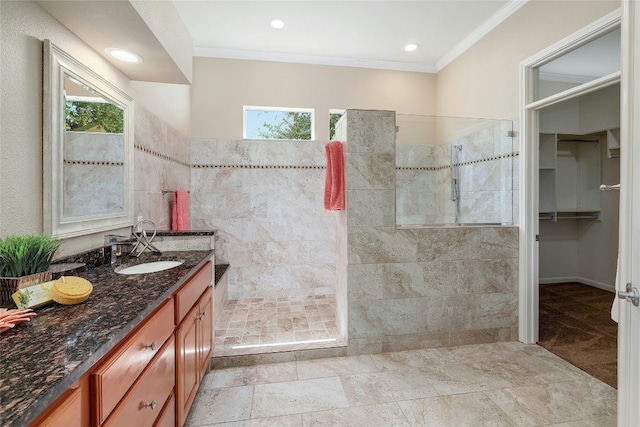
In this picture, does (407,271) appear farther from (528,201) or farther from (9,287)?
(9,287)

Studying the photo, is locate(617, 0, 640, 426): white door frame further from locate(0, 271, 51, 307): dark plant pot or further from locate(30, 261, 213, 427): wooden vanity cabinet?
locate(0, 271, 51, 307): dark plant pot

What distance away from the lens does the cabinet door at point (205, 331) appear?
1.71 m

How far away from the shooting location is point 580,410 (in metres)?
1.68

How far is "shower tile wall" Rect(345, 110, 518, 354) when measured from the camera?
89.8 inches

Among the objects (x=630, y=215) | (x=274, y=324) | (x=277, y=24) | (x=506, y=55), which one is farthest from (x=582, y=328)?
(x=277, y=24)

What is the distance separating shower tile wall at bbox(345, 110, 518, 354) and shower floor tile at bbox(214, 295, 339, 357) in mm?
467

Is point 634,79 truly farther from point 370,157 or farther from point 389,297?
point 389,297

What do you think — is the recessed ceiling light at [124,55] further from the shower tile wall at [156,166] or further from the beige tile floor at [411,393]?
the beige tile floor at [411,393]

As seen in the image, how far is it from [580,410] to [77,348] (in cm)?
250

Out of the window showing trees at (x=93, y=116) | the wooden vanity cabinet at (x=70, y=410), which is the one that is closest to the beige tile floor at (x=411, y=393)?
the wooden vanity cabinet at (x=70, y=410)

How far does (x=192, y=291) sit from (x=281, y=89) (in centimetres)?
282

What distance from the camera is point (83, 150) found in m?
1.59

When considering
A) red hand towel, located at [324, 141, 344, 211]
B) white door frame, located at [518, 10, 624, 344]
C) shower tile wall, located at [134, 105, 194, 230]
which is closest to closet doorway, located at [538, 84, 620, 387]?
white door frame, located at [518, 10, 624, 344]

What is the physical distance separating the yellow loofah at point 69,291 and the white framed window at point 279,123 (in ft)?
9.19
